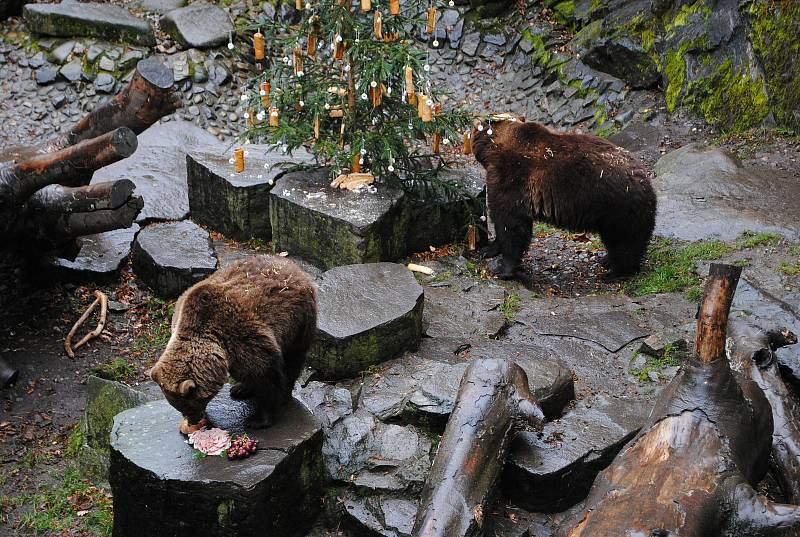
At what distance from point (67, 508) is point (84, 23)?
1079 cm

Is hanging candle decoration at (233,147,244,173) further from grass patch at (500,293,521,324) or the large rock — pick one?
grass patch at (500,293,521,324)

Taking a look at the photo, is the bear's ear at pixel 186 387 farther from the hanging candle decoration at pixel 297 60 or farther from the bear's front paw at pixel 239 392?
the hanging candle decoration at pixel 297 60

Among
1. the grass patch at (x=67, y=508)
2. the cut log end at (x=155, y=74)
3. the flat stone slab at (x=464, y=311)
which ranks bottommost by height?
the grass patch at (x=67, y=508)

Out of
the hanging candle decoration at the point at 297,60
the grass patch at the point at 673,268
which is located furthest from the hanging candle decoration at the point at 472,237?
the hanging candle decoration at the point at 297,60

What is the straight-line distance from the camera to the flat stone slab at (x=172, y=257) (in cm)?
930

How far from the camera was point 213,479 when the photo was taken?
5344 millimetres

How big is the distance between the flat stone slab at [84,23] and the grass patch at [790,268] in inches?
454

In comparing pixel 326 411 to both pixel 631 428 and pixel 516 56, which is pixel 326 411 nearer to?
pixel 631 428

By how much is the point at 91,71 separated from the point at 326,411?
10.3 m

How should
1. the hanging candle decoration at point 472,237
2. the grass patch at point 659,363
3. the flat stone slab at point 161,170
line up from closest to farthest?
the grass patch at point 659,363, the hanging candle decoration at point 472,237, the flat stone slab at point 161,170

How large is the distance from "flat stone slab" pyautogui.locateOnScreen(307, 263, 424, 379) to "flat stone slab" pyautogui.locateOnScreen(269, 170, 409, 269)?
0.69m

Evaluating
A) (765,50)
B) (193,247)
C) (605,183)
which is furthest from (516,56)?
(193,247)

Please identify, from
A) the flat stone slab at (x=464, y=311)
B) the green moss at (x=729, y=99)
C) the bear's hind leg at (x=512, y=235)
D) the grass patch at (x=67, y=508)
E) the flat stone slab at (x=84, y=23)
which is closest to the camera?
the grass patch at (x=67, y=508)

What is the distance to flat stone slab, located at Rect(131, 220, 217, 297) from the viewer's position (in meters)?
9.30
